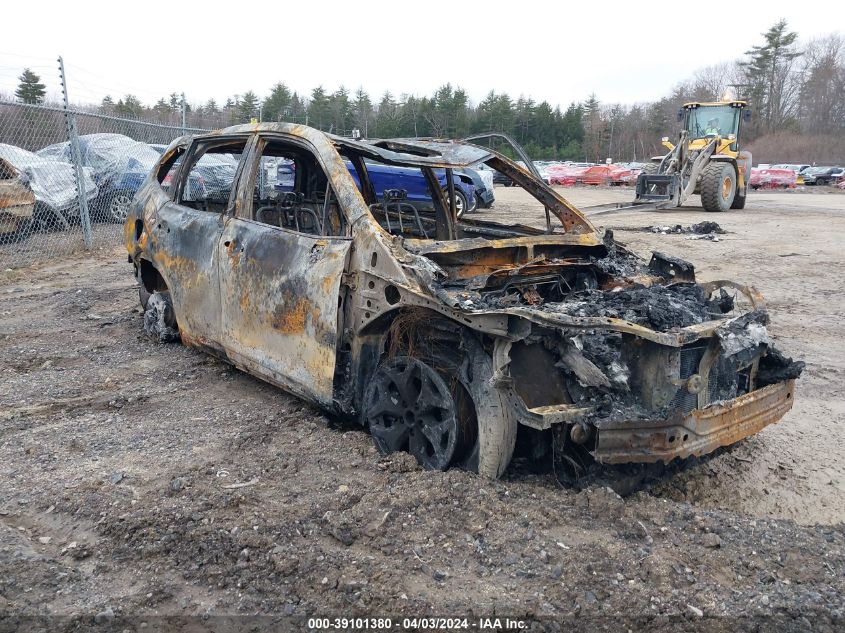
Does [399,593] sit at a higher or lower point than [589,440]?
lower

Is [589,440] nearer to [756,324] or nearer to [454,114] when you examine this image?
[756,324]

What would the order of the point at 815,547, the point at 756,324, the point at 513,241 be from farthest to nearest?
the point at 513,241 → the point at 756,324 → the point at 815,547

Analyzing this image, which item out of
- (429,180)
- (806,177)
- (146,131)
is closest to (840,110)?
(806,177)

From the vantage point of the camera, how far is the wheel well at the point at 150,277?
5.75 m

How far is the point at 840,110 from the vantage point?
60.4m

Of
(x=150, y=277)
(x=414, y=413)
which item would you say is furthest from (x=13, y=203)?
(x=414, y=413)

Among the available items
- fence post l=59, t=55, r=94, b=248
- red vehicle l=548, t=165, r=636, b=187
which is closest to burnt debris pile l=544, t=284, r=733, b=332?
fence post l=59, t=55, r=94, b=248

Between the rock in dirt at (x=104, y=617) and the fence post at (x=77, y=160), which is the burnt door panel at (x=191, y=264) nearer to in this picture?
the rock in dirt at (x=104, y=617)

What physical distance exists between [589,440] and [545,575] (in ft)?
2.47

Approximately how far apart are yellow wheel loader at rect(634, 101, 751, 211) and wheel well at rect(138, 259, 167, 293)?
14760 millimetres

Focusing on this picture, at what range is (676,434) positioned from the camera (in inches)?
121

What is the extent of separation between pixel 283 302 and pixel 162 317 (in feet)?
6.60

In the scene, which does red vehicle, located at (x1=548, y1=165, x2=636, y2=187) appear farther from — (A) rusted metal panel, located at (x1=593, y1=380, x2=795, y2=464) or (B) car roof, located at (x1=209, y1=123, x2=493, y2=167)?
(A) rusted metal panel, located at (x1=593, y1=380, x2=795, y2=464)

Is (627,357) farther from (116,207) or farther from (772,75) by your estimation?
(772,75)
